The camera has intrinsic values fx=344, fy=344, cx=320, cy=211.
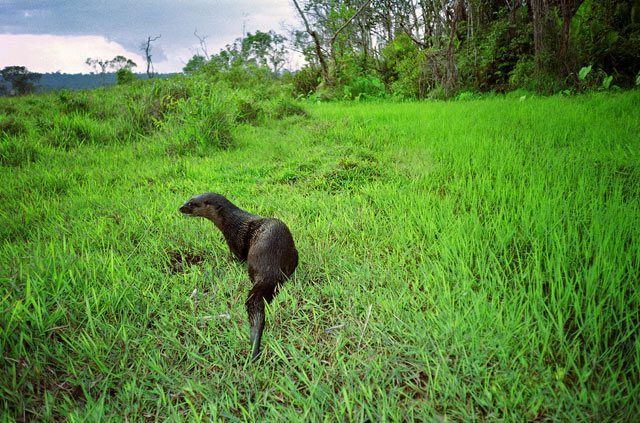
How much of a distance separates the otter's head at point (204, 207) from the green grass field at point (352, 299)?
231mm

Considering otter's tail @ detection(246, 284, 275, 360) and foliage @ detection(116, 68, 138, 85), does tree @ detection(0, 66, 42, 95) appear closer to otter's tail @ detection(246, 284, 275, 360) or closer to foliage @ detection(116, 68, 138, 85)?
foliage @ detection(116, 68, 138, 85)

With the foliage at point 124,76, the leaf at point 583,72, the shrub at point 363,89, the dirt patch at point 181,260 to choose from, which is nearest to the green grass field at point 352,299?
the dirt patch at point 181,260

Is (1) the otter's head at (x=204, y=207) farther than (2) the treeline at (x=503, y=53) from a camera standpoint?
No

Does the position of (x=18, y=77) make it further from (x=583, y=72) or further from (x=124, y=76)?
(x=583, y=72)

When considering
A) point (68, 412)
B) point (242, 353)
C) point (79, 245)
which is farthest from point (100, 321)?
point (79, 245)

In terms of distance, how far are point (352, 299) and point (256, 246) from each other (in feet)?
2.01

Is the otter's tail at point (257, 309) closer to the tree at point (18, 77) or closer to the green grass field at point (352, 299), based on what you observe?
the green grass field at point (352, 299)

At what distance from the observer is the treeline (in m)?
8.02

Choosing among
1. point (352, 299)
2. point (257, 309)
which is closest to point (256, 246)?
point (257, 309)

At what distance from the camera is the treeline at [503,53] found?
8.02 m

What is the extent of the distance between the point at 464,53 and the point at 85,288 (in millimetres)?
13465

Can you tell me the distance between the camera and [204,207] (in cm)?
233

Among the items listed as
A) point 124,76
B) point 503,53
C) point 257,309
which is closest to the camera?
point 257,309

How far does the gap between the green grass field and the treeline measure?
5.80 m
